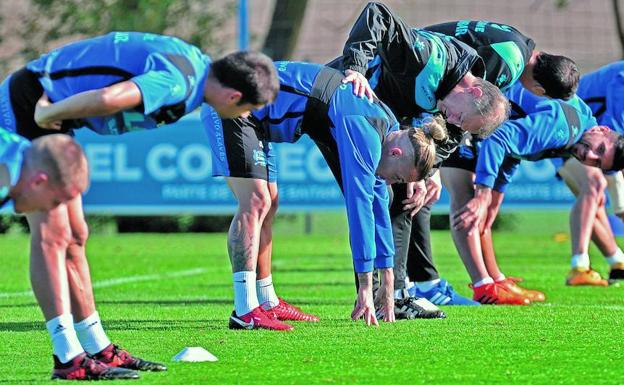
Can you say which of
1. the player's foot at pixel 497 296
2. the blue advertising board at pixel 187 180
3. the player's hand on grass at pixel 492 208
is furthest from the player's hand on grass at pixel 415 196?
the blue advertising board at pixel 187 180

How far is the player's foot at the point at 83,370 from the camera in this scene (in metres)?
5.50

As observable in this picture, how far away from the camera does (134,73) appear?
5.61m

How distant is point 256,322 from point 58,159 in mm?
2586

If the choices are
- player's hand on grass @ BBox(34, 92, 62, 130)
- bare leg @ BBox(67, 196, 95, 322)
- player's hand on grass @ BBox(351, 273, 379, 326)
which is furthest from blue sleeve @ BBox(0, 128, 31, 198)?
player's hand on grass @ BBox(351, 273, 379, 326)

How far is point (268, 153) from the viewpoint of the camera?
7.82 m

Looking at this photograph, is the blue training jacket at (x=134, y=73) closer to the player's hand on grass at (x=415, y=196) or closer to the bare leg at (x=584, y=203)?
the player's hand on grass at (x=415, y=196)

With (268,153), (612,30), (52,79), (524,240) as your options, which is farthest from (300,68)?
(612,30)

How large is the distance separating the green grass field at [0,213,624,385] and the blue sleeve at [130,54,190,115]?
3.94 ft

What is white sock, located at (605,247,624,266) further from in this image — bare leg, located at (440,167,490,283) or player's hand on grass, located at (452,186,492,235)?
player's hand on grass, located at (452,186,492,235)

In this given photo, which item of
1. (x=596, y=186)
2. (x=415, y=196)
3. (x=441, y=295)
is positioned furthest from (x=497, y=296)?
(x=596, y=186)

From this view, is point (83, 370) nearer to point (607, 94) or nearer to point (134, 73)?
point (134, 73)

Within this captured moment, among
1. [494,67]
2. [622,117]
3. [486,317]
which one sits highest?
[494,67]

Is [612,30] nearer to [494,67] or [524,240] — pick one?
[524,240]

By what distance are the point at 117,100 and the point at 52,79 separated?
569 millimetres
